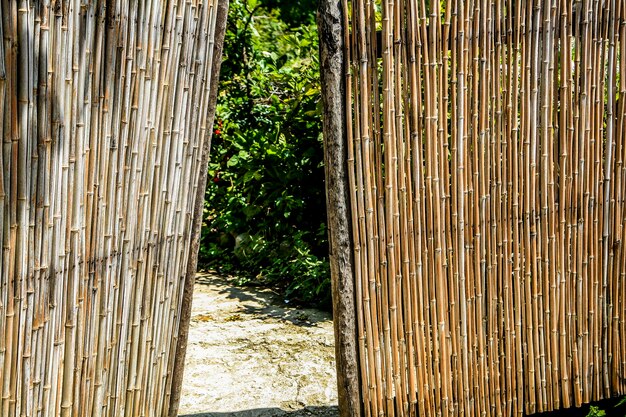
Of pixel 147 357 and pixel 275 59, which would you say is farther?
pixel 275 59

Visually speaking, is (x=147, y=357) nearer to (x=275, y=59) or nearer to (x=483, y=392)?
(x=483, y=392)

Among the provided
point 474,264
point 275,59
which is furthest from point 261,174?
point 474,264

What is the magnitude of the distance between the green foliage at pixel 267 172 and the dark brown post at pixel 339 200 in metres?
2.17

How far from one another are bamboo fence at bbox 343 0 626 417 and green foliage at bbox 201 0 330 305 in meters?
2.08

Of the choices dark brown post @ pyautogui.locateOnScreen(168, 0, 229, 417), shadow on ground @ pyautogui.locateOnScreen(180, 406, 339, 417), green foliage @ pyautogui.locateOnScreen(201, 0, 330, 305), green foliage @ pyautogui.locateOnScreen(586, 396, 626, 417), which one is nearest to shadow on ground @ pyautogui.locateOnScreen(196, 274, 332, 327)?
green foliage @ pyautogui.locateOnScreen(201, 0, 330, 305)

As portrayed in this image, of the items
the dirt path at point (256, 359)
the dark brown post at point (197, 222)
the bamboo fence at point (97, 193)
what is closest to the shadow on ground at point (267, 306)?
the dirt path at point (256, 359)

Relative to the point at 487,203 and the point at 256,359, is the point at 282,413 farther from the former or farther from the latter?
the point at 487,203

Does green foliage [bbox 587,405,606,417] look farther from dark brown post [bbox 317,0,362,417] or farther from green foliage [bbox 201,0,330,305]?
green foliage [bbox 201,0,330,305]

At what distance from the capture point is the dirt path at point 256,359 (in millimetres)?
3701

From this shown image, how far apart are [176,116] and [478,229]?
4.33ft

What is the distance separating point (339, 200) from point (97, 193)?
92 cm

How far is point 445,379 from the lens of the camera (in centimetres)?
305

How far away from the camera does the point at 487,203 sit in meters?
3.04

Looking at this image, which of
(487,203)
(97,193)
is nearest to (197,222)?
(97,193)
